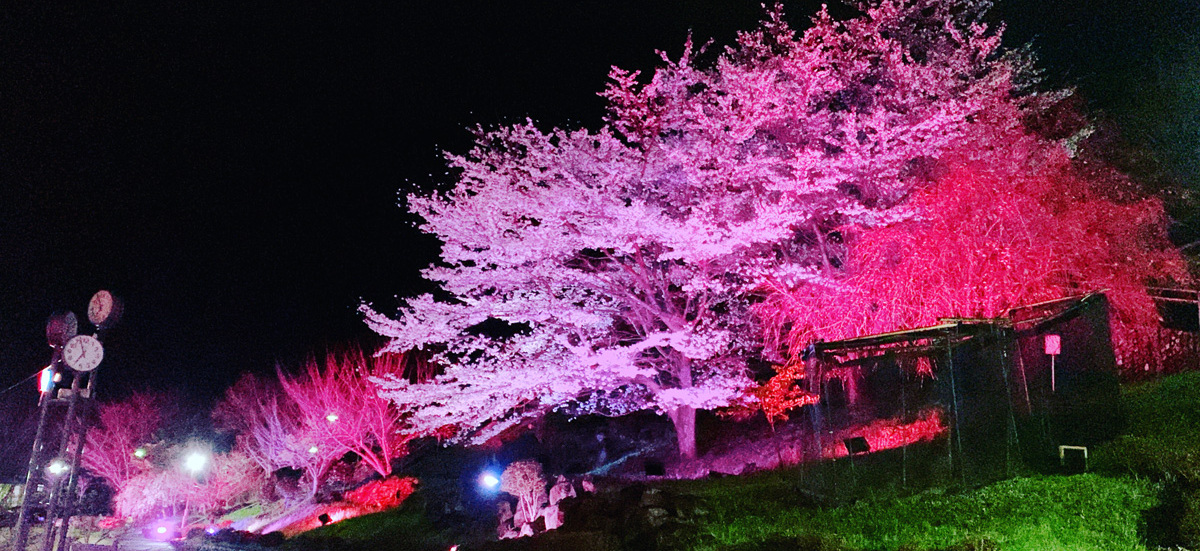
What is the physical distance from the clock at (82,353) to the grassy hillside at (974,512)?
6.88m

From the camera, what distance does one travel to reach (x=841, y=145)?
44.2 ft

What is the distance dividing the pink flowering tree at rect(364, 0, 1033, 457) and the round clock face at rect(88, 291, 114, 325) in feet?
16.8

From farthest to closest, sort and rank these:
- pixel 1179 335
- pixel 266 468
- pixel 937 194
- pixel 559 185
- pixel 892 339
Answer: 1. pixel 266 468
2. pixel 559 185
3. pixel 1179 335
4. pixel 937 194
5. pixel 892 339

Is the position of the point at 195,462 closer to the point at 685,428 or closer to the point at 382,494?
the point at 382,494

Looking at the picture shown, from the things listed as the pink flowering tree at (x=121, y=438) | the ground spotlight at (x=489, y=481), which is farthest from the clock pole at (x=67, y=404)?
the pink flowering tree at (x=121, y=438)

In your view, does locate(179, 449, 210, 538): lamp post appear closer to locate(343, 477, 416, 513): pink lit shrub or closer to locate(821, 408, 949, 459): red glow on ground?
locate(343, 477, 416, 513): pink lit shrub

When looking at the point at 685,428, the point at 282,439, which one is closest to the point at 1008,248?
the point at 685,428

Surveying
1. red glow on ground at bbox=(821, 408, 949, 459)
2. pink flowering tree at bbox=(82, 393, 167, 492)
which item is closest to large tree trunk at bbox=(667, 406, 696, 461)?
red glow on ground at bbox=(821, 408, 949, 459)

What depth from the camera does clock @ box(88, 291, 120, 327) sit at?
12.0 meters

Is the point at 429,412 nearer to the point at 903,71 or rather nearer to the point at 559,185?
the point at 559,185

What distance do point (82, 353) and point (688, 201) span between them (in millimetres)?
10782

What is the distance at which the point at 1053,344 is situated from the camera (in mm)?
8312

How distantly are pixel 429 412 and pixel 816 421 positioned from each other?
29.8 ft

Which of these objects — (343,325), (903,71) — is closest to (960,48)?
(903,71)
